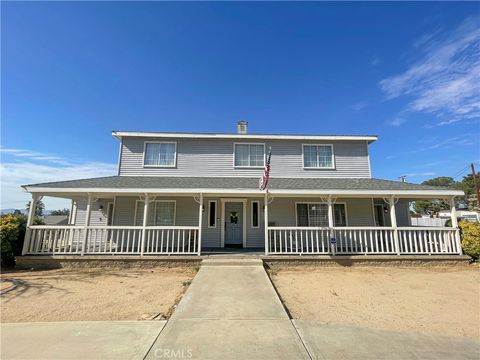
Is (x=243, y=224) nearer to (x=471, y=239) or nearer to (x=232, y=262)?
(x=232, y=262)

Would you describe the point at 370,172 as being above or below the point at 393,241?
above

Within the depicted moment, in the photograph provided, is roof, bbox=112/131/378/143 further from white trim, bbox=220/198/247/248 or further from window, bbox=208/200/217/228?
window, bbox=208/200/217/228

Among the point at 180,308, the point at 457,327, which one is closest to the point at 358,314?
the point at 457,327

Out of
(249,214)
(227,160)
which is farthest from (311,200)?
(227,160)

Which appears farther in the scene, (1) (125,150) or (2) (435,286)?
(1) (125,150)

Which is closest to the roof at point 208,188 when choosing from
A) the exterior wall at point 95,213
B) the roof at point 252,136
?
the exterior wall at point 95,213

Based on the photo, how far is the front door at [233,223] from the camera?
12359 mm

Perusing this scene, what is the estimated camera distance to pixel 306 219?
12.6 meters

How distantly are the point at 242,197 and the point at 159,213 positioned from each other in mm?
4284

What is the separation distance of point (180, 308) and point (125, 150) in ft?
35.2

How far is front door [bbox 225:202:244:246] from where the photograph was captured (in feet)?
40.5

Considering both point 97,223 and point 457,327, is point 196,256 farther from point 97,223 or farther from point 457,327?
point 457,327

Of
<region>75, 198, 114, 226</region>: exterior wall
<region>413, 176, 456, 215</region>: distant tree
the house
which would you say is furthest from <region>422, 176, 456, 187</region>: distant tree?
<region>75, 198, 114, 226</region>: exterior wall

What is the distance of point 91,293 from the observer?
671 cm
